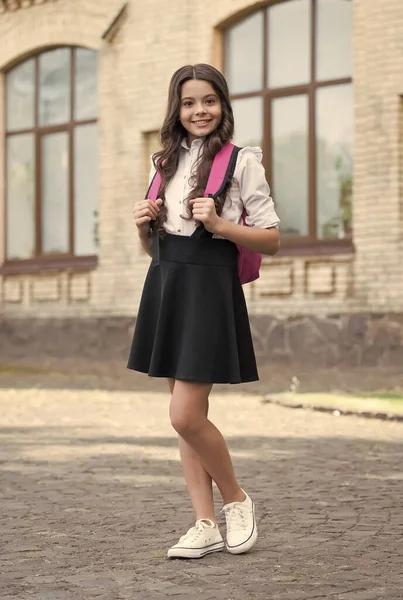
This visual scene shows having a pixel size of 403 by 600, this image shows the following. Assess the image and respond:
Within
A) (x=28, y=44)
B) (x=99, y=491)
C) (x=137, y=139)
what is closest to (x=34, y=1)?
(x=28, y=44)

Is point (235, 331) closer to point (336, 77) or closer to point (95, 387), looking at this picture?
point (95, 387)

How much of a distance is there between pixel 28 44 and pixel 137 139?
10.4ft

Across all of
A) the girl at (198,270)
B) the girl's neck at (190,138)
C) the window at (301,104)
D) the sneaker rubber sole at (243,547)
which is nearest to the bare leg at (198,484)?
the girl at (198,270)

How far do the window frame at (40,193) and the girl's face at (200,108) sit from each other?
17254mm

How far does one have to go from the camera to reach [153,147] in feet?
72.4

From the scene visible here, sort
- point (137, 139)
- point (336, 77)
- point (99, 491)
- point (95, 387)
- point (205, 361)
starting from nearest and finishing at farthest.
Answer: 1. point (205, 361)
2. point (99, 491)
3. point (95, 387)
4. point (336, 77)
5. point (137, 139)

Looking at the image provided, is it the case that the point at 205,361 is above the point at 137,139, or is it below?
below

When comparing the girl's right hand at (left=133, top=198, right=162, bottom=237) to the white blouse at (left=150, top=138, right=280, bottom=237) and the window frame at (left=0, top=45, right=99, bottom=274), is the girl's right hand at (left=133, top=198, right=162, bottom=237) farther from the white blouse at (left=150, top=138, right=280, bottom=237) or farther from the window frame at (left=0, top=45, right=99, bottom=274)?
the window frame at (left=0, top=45, right=99, bottom=274)

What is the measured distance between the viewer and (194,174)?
5.66 m

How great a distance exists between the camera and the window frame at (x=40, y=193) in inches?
922

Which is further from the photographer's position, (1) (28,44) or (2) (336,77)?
(1) (28,44)

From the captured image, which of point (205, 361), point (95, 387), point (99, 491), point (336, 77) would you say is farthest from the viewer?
point (336, 77)

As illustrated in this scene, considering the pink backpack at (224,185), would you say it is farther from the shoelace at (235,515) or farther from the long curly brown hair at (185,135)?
the shoelace at (235,515)

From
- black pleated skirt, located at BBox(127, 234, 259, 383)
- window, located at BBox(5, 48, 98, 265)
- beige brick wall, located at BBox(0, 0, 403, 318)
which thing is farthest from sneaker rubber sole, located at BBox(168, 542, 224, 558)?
window, located at BBox(5, 48, 98, 265)
